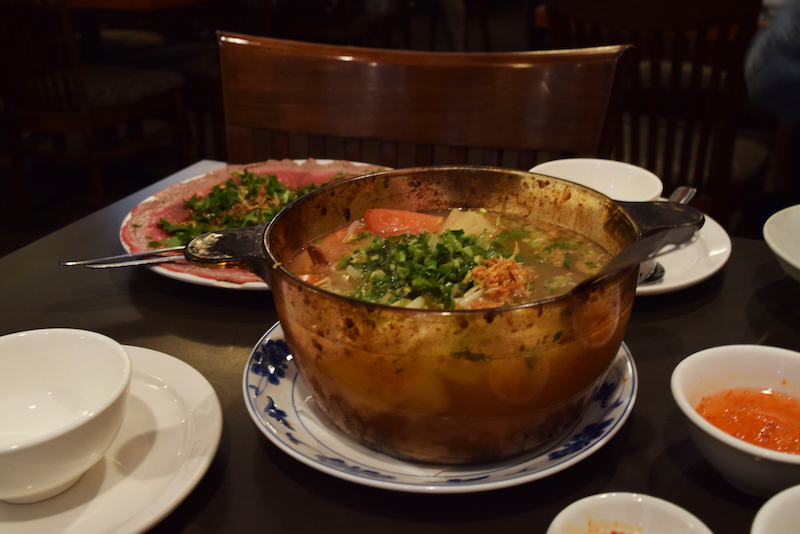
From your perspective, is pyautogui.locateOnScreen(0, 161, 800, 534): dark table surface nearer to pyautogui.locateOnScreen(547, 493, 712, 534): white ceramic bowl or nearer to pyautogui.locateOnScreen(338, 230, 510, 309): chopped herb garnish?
pyautogui.locateOnScreen(547, 493, 712, 534): white ceramic bowl

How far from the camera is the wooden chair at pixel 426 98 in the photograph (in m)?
1.79

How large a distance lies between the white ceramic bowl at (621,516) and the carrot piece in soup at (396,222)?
50 cm

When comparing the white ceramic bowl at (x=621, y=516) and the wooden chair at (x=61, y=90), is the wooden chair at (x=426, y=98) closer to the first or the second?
the white ceramic bowl at (x=621, y=516)

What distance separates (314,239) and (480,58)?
1.09 m

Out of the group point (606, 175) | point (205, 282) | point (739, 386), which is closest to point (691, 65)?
point (606, 175)

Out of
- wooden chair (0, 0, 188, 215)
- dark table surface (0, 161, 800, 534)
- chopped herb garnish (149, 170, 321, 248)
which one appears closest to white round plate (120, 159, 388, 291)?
dark table surface (0, 161, 800, 534)

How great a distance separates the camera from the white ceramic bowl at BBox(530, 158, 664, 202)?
1510 millimetres

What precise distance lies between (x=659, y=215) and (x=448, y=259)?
282mm

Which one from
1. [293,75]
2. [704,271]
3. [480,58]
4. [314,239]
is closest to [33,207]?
[293,75]

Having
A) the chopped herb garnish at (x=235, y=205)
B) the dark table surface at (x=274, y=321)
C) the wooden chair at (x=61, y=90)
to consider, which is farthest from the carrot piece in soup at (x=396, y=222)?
the wooden chair at (x=61, y=90)

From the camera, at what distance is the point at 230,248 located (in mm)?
788

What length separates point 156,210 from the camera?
5.09 ft

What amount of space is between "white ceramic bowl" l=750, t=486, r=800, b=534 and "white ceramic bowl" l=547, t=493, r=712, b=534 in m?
0.06

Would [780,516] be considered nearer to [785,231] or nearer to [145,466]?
[145,466]
